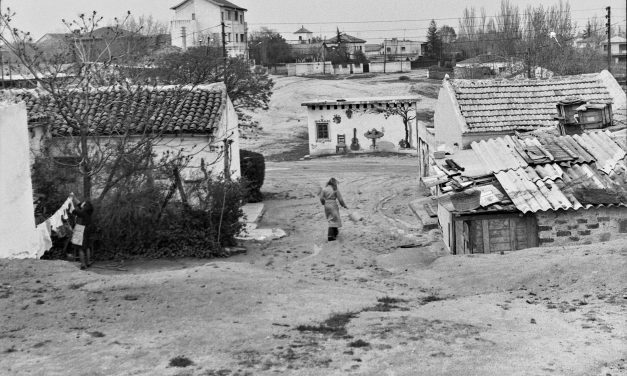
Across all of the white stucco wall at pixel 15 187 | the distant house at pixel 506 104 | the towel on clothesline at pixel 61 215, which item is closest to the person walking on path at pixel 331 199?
the towel on clothesline at pixel 61 215

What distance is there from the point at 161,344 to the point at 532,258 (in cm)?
632

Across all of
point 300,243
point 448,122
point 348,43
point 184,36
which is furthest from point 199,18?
point 300,243

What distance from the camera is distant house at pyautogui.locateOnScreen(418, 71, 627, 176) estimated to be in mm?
22016

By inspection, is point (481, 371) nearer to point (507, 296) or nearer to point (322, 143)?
point (507, 296)

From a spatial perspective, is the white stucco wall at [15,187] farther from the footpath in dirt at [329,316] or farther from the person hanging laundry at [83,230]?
the footpath in dirt at [329,316]

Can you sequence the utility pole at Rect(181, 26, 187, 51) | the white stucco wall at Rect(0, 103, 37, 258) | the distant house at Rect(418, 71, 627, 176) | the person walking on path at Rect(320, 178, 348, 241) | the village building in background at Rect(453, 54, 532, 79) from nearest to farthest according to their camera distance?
the white stucco wall at Rect(0, 103, 37, 258)
the person walking on path at Rect(320, 178, 348, 241)
the distant house at Rect(418, 71, 627, 176)
the village building in background at Rect(453, 54, 532, 79)
the utility pole at Rect(181, 26, 187, 51)

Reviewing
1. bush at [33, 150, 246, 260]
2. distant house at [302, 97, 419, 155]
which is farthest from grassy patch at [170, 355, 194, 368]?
distant house at [302, 97, 419, 155]

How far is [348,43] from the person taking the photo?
9944 cm

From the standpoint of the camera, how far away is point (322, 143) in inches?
1521

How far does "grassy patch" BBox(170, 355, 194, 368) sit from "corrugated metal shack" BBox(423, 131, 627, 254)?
722cm

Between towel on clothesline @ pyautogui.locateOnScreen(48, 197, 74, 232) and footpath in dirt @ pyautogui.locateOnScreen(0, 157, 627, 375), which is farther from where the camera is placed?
towel on clothesline @ pyautogui.locateOnScreen(48, 197, 74, 232)

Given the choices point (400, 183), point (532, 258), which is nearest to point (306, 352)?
point (532, 258)

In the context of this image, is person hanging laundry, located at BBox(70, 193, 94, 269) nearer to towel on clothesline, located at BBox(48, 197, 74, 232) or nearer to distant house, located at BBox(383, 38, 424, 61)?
towel on clothesline, located at BBox(48, 197, 74, 232)

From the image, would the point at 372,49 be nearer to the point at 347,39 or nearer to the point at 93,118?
the point at 347,39
